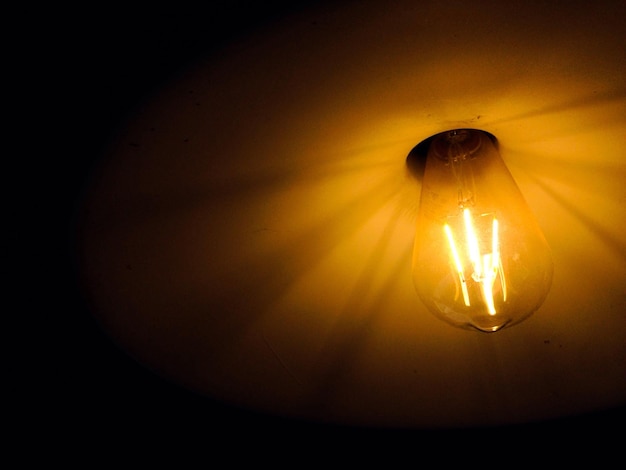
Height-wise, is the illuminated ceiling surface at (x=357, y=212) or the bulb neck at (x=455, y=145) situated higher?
the bulb neck at (x=455, y=145)

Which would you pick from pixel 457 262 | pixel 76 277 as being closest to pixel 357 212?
pixel 457 262

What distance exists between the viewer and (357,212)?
0.59 m

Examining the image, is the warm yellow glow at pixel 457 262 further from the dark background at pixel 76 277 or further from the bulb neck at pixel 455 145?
the dark background at pixel 76 277

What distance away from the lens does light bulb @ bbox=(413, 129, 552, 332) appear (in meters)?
0.56

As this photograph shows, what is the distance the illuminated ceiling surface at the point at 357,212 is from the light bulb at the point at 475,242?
0.10 ft

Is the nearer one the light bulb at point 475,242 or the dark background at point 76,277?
the dark background at point 76,277

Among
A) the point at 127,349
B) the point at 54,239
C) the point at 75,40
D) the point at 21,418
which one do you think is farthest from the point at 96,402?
the point at 75,40

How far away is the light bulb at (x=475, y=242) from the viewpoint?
1.84ft

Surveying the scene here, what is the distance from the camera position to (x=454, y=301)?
1.90ft

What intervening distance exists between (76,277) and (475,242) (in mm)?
382

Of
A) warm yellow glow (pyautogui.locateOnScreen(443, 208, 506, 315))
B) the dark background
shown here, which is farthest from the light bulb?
the dark background

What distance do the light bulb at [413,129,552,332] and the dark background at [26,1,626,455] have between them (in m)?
0.24

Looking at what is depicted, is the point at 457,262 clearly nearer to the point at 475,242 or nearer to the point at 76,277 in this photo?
the point at 475,242

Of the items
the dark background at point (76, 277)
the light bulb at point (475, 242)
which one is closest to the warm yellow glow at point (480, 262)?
the light bulb at point (475, 242)
